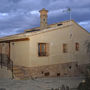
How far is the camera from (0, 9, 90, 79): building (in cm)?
1183

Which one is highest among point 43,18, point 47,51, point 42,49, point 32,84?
point 43,18

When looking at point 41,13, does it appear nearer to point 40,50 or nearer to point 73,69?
point 40,50

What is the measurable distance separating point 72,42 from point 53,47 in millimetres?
3426

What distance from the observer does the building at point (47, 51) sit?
11830mm

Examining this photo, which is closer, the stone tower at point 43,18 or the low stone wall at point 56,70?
the low stone wall at point 56,70

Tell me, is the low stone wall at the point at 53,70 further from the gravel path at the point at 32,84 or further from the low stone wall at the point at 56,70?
the gravel path at the point at 32,84

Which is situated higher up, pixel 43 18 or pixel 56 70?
pixel 43 18

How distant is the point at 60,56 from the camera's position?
14.6 meters

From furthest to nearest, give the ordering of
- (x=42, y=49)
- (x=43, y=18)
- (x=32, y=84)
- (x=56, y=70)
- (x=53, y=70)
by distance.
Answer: (x=43, y=18)
(x=56, y=70)
(x=53, y=70)
(x=42, y=49)
(x=32, y=84)

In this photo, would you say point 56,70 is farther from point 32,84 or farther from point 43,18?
point 43,18

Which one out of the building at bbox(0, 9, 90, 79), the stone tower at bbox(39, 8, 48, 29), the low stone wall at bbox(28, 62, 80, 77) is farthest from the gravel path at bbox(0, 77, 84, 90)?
the stone tower at bbox(39, 8, 48, 29)

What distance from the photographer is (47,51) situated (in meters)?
13.2

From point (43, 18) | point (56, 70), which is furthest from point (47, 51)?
point (43, 18)

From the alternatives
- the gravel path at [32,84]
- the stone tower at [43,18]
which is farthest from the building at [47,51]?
the gravel path at [32,84]
